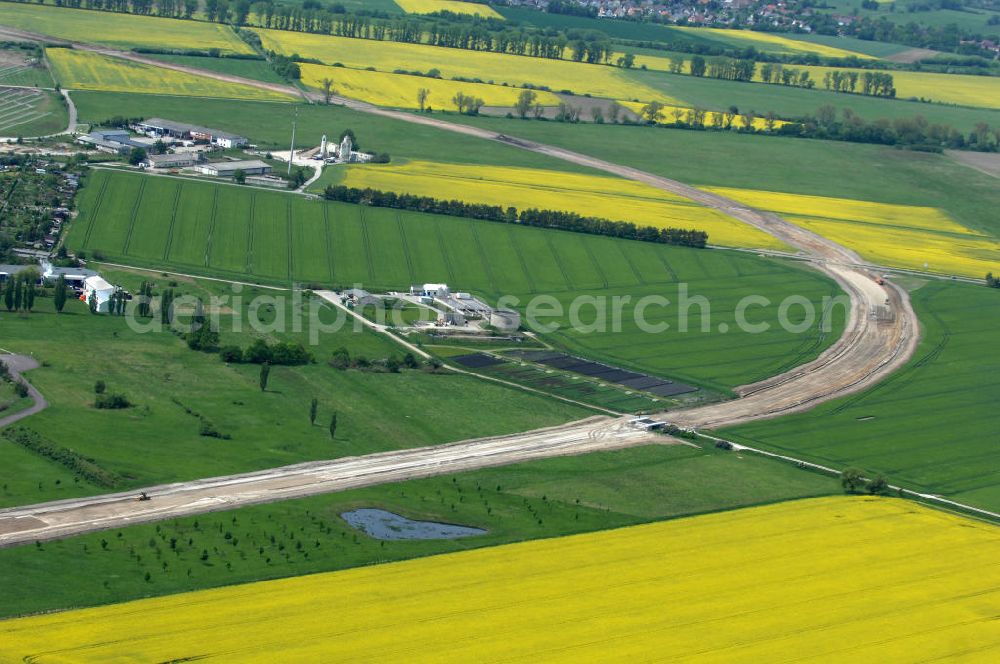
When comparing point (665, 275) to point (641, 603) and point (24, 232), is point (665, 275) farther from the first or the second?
point (641, 603)

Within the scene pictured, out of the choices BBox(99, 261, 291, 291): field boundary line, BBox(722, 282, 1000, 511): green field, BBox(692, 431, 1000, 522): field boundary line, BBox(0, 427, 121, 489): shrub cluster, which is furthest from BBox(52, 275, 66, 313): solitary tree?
BBox(722, 282, 1000, 511): green field

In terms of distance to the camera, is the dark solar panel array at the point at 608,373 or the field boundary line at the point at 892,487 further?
the dark solar panel array at the point at 608,373

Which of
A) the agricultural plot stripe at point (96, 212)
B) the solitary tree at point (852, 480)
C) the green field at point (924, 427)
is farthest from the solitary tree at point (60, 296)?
the solitary tree at point (852, 480)

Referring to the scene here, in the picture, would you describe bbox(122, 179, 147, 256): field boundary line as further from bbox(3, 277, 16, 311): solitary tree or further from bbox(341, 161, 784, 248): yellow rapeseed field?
bbox(341, 161, 784, 248): yellow rapeseed field

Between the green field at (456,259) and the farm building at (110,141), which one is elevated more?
the farm building at (110,141)

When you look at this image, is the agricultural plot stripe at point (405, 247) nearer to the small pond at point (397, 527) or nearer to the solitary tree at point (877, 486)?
the solitary tree at point (877, 486)

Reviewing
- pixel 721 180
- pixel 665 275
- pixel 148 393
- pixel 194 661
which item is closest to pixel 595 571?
pixel 194 661
